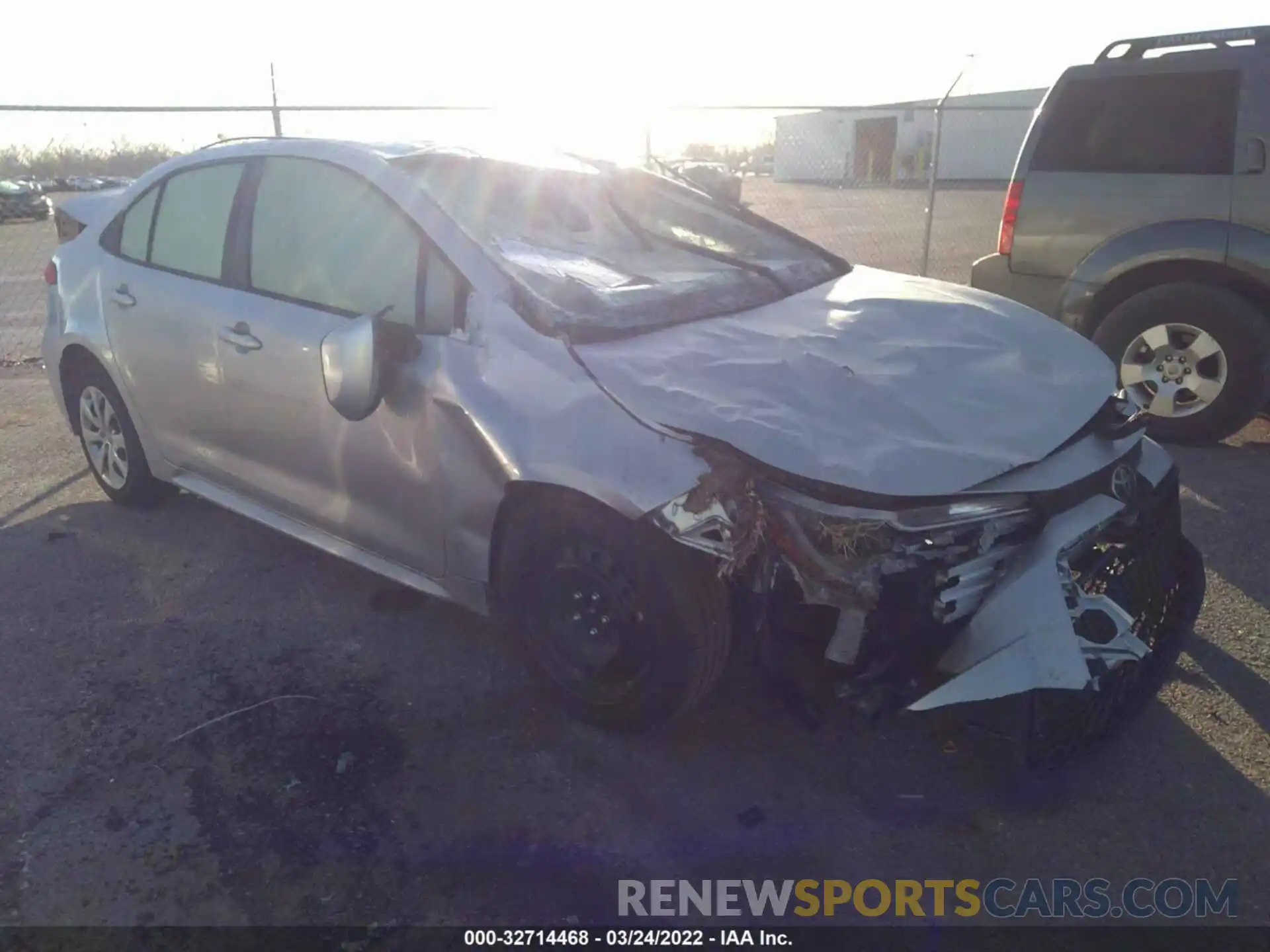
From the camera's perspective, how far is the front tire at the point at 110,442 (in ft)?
15.8

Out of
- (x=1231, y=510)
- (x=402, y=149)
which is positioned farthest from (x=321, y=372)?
(x=1231, y=510)

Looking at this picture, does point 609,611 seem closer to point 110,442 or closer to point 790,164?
point 110,442

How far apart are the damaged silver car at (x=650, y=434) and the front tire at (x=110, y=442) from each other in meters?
0.59

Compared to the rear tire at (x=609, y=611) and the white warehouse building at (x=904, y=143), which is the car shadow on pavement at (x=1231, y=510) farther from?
the white warehouse building at (x=904, y=143)

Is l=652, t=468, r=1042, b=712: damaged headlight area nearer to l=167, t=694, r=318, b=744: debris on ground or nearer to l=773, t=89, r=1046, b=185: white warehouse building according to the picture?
l=167, t=694, r=318, b=744: debris on ground

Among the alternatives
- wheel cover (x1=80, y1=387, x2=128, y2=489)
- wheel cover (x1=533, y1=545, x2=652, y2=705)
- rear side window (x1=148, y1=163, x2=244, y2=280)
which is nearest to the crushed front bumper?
wheel cover (x1=533, y1=545, x2=652, y2=705)

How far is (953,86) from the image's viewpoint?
26.3 feet

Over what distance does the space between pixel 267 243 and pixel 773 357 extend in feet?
6.63

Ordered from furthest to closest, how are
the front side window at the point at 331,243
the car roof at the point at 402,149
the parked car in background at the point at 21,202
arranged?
the parked car in background at the point at 21,202
the car roof at the point at 402,149
the front side window at the point at 331,243

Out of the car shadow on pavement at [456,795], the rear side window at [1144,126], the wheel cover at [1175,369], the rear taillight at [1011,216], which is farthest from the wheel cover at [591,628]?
the rear side window at [1144,126]

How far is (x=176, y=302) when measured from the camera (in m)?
4.20

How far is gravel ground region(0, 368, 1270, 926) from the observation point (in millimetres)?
2609

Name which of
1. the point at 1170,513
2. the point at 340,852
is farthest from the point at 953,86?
the point at 340,852

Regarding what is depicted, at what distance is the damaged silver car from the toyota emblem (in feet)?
0.04
